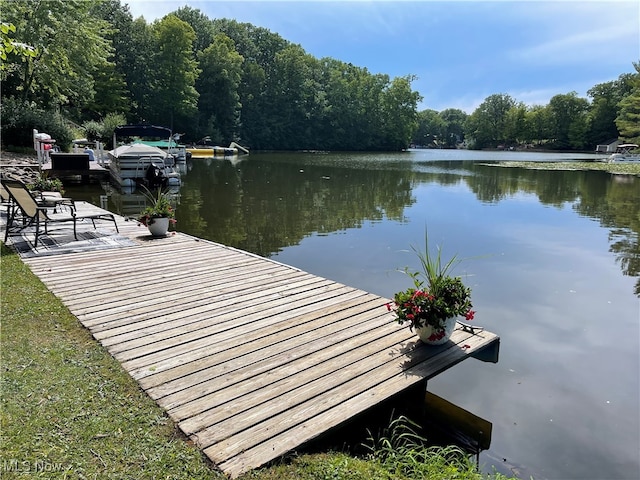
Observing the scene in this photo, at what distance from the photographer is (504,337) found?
5082mm

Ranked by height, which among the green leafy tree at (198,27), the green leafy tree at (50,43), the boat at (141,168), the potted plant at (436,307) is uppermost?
the green leafy tree at (198,27)

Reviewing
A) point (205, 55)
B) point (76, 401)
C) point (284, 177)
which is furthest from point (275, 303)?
point (205, 55)

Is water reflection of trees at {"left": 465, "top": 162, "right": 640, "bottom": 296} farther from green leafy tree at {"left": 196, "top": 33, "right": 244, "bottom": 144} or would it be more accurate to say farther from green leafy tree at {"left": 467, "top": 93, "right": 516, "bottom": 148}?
green leafy tree at {"left": 467, "top": 93, "right": 516, "bottom": 148}

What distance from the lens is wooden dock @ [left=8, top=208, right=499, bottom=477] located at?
258 centimetres

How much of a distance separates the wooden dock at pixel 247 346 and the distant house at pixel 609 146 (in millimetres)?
75400

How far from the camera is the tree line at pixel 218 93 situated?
21703 millimetres

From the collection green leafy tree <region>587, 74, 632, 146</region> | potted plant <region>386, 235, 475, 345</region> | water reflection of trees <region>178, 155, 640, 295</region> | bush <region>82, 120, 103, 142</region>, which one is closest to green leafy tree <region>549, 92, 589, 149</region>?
green leafy tree <region>587, 74, 632, 146</region>

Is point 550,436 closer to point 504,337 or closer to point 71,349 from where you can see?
point 504,337

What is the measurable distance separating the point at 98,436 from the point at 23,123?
22377 millimetres

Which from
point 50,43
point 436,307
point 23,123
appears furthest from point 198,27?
point 436,307

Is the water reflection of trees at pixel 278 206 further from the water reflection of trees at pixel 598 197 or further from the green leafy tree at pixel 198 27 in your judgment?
the green leafy tree at pixel 198 27

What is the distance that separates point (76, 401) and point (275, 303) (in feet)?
7.06

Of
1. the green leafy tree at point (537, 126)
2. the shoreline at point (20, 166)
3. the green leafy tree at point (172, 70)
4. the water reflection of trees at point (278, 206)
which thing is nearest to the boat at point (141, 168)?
the water reflection of trees at point (278, 206)

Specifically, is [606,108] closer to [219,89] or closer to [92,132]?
[219,89]
